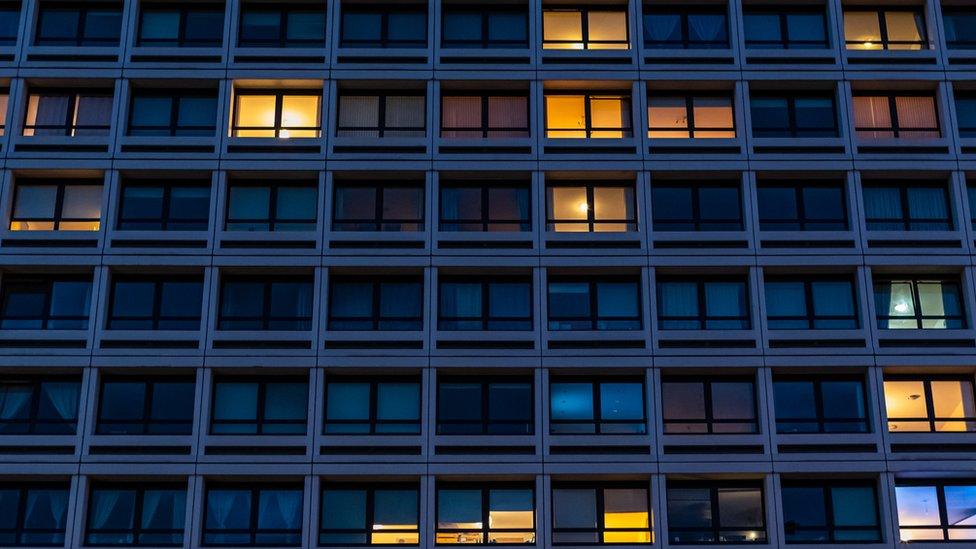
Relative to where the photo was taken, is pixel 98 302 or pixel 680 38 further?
pixel 680 38

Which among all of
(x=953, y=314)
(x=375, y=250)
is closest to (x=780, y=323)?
(x=953, y=314)

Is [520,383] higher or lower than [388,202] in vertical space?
lower

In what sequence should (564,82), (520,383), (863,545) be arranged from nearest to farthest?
(863,545), (520,383), (564,82)

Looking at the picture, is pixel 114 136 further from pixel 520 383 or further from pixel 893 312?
pixel 893 312

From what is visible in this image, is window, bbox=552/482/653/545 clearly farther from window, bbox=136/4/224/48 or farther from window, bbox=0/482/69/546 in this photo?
window, bbox=136/4/224/48

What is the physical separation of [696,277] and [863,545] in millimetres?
8649

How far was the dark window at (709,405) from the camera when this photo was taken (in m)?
33.0

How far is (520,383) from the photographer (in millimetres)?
33438

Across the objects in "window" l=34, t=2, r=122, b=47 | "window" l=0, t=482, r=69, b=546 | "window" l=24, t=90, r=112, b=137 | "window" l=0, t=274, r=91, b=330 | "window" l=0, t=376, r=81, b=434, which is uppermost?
"window" l=34, t=2, r=122, b=47

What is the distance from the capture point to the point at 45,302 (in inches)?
1335

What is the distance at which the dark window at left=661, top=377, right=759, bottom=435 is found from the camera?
3297 centimetres

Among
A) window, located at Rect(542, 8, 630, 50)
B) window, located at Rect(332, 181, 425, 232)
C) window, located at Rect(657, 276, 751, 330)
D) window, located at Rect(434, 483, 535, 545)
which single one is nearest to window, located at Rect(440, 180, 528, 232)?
window, located at Rect(332, 181, 425, 232)

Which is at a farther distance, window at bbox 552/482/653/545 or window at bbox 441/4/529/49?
window at bbox 441/4/529/49

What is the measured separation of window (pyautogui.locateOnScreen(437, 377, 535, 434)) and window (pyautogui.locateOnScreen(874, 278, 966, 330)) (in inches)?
414
